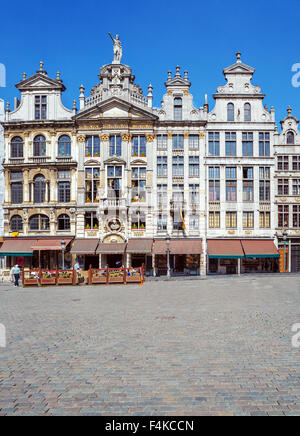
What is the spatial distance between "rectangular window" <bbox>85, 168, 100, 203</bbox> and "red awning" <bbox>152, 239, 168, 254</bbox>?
23.5ft

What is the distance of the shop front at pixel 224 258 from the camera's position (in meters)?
36.7

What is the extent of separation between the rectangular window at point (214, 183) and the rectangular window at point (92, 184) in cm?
1101

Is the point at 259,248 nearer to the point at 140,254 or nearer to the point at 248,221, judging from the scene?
the point at 248,221

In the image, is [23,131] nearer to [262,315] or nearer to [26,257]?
[26,257]

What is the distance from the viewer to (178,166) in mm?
38875

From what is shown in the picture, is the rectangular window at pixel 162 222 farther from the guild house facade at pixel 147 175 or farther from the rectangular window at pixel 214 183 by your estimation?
the rectangular window at pixel 214 183

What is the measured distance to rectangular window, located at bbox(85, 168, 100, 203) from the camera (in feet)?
127

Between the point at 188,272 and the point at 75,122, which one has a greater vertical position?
the point at 75,122

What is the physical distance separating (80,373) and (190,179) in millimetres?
31604

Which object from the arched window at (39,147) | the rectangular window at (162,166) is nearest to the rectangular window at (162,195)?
the rectangular window at (162,166)

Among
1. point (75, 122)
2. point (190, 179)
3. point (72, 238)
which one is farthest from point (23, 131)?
point (190, 179)

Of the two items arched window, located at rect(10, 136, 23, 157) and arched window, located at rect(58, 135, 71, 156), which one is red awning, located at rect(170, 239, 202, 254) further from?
arched window, located at rect(10, 136, 23, 157)

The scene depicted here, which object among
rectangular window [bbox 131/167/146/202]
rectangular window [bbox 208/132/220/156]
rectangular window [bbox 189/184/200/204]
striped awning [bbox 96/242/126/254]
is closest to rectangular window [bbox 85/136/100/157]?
rectangular window [bbox 131/167/146/202]
